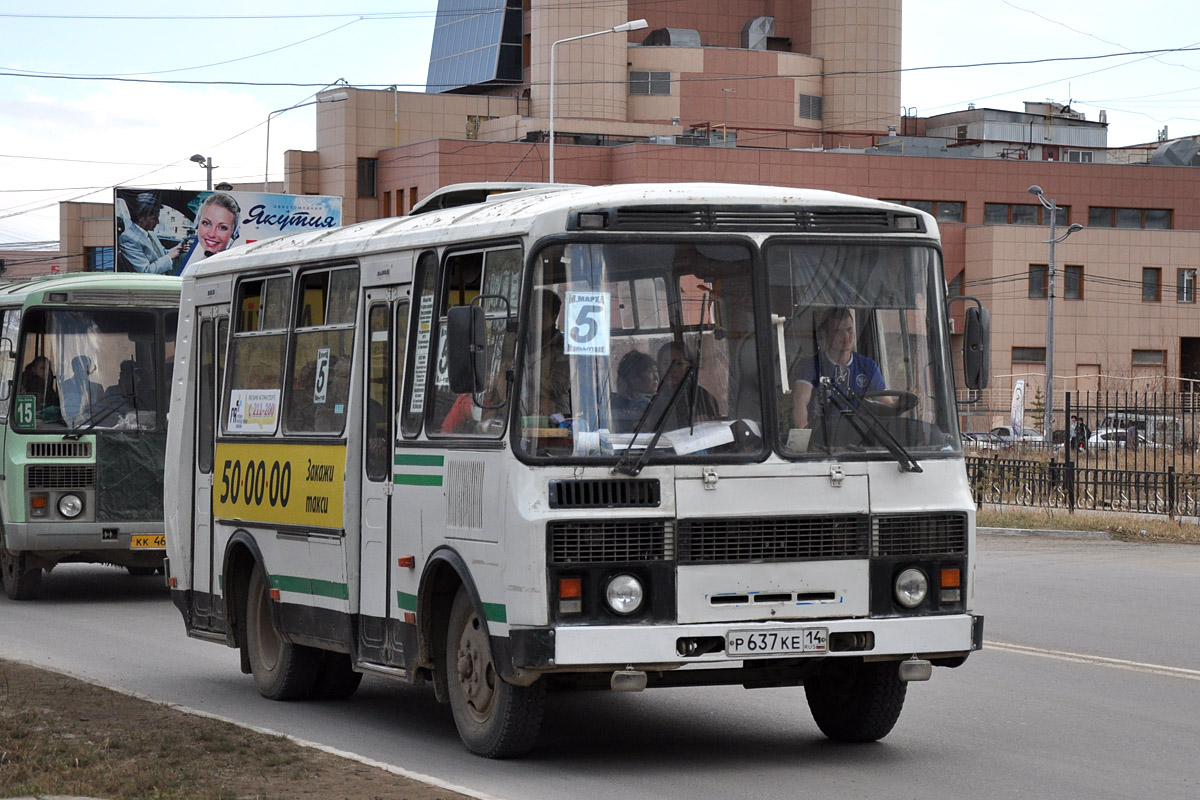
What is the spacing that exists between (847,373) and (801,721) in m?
2.51

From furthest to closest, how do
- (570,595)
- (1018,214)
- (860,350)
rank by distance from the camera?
(1018,214)
(860,350)
(570,595)

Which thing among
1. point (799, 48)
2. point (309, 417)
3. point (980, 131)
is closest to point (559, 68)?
point (799, 48)

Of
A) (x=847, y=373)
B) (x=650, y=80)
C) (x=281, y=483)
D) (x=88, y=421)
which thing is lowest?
(x=281, y=483)

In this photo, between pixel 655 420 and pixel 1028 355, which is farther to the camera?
pixel 1028 355

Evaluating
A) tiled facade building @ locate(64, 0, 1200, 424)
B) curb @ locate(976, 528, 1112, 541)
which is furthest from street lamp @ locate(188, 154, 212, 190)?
curb @ locate(976, 528, 1112, 541)

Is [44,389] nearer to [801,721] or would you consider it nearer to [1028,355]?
[801,721]

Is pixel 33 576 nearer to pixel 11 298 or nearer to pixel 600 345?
pixel 11 298

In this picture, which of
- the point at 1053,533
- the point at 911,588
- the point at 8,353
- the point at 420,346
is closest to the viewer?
the point at 911,588

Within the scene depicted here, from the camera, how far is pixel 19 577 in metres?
17.5

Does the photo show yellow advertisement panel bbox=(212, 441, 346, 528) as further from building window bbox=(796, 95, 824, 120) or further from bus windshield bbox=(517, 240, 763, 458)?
building window bbox=(796, 95, 824, 120)

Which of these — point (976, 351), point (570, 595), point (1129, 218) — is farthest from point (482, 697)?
point (1129, 218)

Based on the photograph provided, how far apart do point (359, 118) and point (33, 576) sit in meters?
67.0

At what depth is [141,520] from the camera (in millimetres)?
17266

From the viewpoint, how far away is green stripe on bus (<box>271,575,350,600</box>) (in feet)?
33.1
